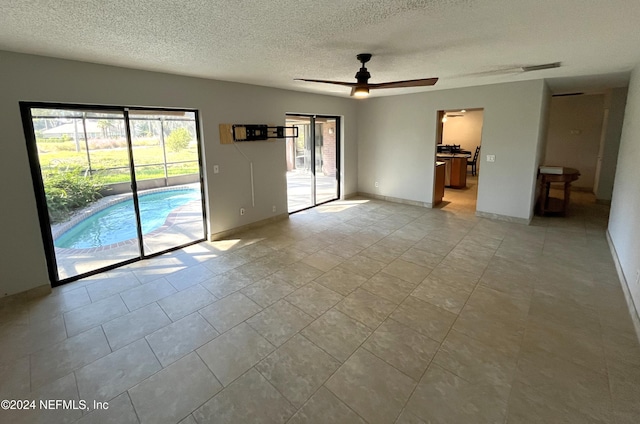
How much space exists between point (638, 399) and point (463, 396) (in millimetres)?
1077

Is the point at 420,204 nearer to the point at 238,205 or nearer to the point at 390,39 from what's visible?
the point at 238,205

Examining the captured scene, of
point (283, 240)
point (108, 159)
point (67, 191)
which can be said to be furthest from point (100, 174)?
point (283, 240)

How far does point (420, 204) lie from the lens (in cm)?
671

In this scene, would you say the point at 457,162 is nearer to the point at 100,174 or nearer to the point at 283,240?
the point at 283,240

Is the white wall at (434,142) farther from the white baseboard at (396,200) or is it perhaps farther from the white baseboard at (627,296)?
the white baseboard at (627,296)

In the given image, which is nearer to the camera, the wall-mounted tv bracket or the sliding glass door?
the sliding glass door

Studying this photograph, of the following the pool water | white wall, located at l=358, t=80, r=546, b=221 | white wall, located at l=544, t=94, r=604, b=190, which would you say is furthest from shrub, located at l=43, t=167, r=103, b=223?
white wall, located at l=544, t=94, r=604, b=190

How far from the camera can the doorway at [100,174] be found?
3.26m

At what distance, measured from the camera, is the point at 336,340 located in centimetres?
244

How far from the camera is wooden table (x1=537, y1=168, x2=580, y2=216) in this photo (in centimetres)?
547

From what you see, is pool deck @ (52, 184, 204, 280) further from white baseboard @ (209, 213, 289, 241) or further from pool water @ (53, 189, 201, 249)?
white baseboard @ (209, 213, 289, 241)

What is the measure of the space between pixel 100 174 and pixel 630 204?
644 cm

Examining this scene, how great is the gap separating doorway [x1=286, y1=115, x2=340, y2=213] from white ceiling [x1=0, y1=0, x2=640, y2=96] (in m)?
2.87

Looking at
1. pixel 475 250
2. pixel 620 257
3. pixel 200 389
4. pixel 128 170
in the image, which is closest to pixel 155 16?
pixel 128 170
